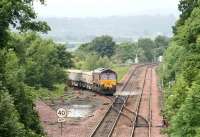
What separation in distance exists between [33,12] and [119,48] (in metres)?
165

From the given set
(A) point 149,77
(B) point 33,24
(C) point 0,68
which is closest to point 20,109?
(C) point 0,68

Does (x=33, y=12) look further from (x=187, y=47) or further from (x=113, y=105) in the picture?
(x=113, y=105)

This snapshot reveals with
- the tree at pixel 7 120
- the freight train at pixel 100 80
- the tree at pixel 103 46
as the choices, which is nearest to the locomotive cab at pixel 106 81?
the freight train at pixel 100 80

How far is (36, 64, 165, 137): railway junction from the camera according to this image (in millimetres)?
42844

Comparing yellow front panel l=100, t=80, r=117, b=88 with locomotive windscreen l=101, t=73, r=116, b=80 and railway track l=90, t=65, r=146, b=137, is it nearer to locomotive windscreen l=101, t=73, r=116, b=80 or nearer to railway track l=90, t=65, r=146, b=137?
locomotive windscreen l=101, t=73, r=116, b=80

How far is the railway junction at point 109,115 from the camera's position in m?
42.8

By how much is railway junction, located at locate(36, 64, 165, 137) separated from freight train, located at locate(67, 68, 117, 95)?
0.98 metres

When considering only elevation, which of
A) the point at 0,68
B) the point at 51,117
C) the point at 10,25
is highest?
the point at 10,25

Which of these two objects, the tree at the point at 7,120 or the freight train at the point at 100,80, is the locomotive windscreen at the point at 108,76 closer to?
the freight train at the point at 100,80

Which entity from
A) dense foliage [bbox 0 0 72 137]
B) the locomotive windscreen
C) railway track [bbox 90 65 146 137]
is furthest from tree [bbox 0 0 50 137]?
the locomotive windscreen

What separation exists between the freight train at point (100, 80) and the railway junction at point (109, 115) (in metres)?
0.98

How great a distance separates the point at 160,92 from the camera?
77.3 m

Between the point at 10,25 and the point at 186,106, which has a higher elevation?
the point at 10,25

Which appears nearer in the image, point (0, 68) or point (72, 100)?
point (0, 68)
